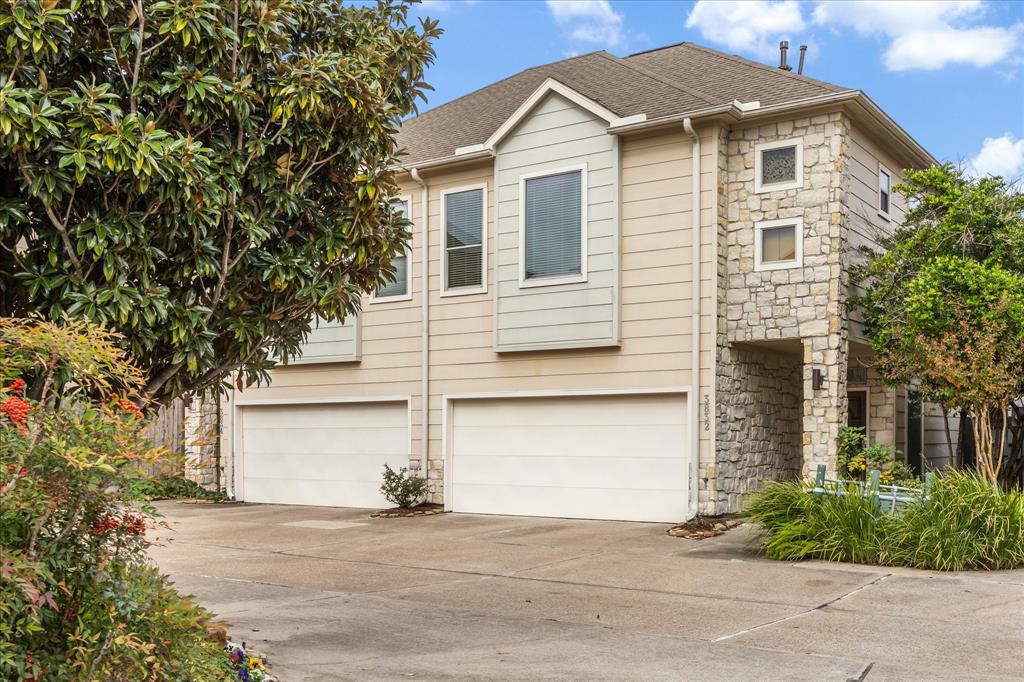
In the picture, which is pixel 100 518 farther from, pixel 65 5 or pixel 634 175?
pixel 634 175

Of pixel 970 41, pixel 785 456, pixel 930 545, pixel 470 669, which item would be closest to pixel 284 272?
pixel 470 669

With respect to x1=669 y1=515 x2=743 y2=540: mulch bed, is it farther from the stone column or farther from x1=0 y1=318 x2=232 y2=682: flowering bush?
x1=0 y1=318 x2=232 y2=682: flowering bush

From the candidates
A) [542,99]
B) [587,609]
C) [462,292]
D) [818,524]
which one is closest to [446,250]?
[462,292]

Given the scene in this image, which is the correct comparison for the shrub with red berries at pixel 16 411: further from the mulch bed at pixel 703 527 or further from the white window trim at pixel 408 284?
the white window trim at pixel 408 284

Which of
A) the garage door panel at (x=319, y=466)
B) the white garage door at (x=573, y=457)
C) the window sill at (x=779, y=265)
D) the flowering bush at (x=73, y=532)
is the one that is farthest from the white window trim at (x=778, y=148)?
the flowering bush at (x=73, y=532)

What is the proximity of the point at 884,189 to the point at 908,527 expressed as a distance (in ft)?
23.4

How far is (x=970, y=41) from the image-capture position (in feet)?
113

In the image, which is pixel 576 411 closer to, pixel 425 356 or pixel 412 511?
pixel 425 356

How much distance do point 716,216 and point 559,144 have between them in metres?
2.85

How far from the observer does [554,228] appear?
1491 centimetres

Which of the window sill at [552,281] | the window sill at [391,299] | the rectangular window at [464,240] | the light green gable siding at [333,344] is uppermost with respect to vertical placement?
the rectangular window at [464,240]

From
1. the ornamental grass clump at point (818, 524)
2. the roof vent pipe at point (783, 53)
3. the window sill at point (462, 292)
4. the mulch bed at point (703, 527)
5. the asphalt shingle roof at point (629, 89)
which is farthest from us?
the roof vent pipe at point (783, 53)

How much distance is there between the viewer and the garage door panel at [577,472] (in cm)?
1391

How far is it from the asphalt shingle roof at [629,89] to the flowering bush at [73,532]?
10887mm
